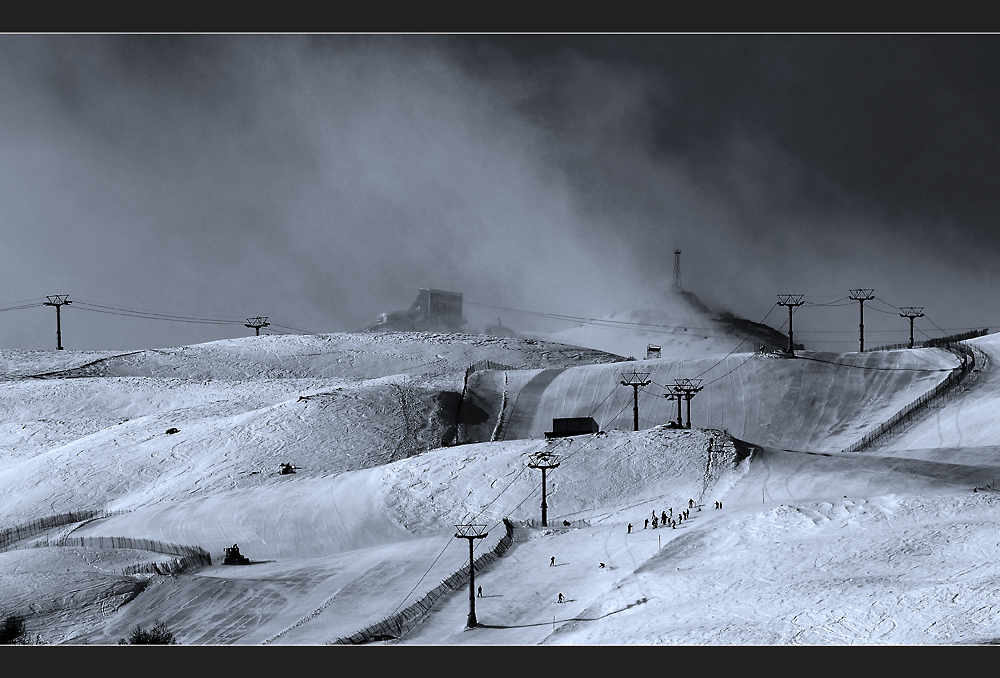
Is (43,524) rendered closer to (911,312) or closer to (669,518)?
(669,518)

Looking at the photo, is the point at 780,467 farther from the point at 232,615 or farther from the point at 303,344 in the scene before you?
the point at 303,344

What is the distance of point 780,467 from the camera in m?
34.7

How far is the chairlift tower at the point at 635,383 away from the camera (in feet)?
147

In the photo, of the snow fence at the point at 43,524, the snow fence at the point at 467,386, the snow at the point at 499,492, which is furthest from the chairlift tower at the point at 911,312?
the snow fence at the point at 43,524

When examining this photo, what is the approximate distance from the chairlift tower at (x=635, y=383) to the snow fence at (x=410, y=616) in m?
19.7

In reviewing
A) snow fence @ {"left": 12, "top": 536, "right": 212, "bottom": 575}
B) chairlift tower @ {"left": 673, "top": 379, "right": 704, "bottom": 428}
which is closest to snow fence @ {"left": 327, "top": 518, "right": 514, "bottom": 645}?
snow fence @ {"left": 12, "top": 536, "right": 212, "bottom": 575}

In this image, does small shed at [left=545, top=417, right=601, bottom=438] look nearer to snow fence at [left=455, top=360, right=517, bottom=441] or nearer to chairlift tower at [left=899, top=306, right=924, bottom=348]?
snow fence at [left=455, top=360, right=517, bottom=441]

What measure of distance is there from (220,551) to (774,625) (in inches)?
657

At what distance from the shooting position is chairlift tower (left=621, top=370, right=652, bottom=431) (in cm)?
4486

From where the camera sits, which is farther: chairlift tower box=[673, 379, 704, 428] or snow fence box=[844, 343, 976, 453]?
chairlift tower box=[673, 379, 704, 428]

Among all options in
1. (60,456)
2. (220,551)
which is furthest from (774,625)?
(60,456)

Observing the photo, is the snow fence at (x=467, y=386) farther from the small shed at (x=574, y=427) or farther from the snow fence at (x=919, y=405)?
the snow fence at (x=919, y=405)

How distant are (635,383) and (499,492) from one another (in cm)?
1267

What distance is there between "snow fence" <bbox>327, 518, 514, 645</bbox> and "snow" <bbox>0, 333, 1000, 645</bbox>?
0.34 metres
